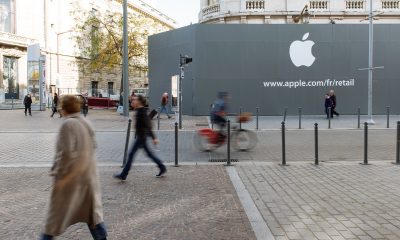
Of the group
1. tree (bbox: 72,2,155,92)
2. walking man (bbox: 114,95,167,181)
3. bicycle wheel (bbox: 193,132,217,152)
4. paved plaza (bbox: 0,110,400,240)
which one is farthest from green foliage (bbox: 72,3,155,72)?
walking man (bbox: 114,95,167,181)

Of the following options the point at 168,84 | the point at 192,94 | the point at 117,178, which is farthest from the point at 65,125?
the point at 168,84

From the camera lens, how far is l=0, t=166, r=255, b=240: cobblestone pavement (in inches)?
198

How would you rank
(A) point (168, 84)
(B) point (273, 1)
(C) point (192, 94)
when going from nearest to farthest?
(C) point (192, 94) < (A) point (168, 84) < (B) point (273, 1)

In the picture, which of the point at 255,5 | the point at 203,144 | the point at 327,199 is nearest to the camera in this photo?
the point at 327,199

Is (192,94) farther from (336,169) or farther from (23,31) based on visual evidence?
(23,31)

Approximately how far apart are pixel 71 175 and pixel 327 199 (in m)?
4.14

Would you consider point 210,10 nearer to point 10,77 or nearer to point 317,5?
point 317,5

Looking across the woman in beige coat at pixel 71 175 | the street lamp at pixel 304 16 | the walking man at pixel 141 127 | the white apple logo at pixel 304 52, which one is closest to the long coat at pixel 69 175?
the woman in beige coat at pixel 71 175

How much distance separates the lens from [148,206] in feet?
20.2

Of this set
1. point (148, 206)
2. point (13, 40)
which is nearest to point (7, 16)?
point (13, 40)

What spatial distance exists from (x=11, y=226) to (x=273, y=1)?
3285 cm

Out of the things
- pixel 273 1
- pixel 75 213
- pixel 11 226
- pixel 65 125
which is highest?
pixel 273 1

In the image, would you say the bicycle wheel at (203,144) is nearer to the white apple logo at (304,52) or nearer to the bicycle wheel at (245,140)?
the bicycle wheel at (245,140)

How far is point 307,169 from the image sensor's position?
8.94 m
